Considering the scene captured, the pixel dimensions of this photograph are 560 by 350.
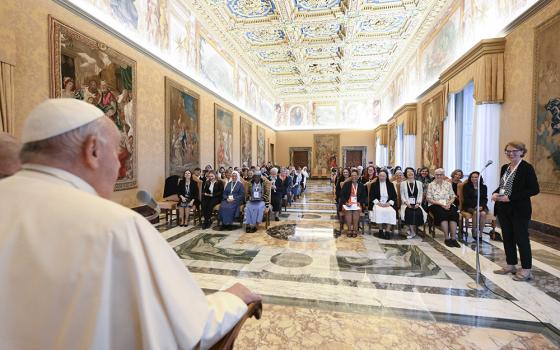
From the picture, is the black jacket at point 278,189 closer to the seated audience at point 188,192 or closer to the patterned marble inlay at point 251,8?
the seated audience at point 188,192

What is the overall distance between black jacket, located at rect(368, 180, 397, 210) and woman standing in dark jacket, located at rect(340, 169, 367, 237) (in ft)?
0.58

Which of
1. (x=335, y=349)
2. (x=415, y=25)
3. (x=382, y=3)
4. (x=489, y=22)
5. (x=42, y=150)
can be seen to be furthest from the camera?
(x=415, y=25)

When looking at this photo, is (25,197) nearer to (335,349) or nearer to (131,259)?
(131,259)

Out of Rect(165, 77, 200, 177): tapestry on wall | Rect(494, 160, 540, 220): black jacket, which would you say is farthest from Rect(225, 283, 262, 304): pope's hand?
Rect(165, 77, 200, 177): tapestry on wall

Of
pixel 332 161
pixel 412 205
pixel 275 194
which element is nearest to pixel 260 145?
pixel 332 161

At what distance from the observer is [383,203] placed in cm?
629

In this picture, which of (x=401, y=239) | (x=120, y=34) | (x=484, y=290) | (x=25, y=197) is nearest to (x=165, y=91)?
(x=120, y=34)

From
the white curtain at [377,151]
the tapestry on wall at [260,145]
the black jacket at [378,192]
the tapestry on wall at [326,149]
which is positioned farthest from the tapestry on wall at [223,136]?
the white curtain at [377,151]

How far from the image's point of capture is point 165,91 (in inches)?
329

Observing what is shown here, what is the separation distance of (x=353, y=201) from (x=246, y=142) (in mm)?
11406

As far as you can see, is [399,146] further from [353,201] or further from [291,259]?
[291,259]

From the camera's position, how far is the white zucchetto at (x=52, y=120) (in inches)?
36.3

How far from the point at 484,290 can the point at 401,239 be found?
246 centimetres

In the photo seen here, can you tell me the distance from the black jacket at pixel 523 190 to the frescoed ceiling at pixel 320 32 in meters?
8.75
